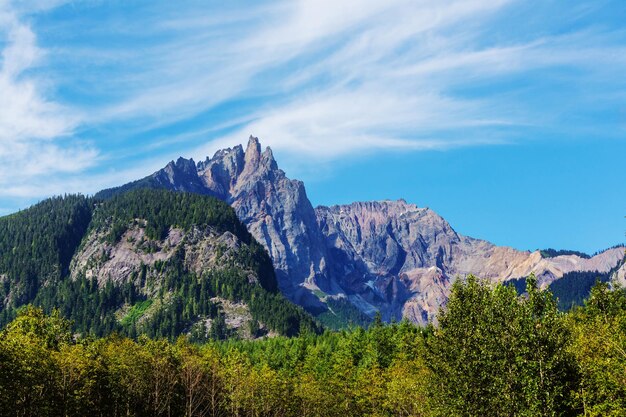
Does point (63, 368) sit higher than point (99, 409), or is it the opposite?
point (63, 368)

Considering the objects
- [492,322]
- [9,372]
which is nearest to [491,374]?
[492,322]

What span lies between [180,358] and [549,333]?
82.8 metres

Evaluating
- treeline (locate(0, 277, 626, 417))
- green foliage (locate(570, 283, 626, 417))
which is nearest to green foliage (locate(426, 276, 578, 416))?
treeline (locate(0, 277, 626, 417))

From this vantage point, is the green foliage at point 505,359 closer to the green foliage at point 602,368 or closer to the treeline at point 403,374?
the treeline at point 403,374

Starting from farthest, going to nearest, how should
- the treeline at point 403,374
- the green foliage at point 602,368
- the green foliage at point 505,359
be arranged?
the treeline at point 403,374, the green foliage at point 505,359, the green foliage at point 602,368

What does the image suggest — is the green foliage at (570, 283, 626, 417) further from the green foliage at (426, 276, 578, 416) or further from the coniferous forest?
the green foliage at (426, 276, 578, 416)

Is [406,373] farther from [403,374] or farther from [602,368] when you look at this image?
[602,368]

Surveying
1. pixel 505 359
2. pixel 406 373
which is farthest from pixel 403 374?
pixel 505 359

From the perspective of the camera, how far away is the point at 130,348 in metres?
103

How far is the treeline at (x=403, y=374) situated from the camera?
5988 centimetres

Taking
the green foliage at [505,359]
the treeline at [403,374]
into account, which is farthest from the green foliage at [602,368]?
the green foliage at [505,359]

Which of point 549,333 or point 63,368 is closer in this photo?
point 549,333

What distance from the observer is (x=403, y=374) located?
355ft

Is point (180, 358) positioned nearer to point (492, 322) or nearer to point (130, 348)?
point (130, 348)
